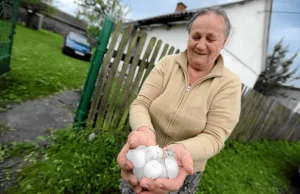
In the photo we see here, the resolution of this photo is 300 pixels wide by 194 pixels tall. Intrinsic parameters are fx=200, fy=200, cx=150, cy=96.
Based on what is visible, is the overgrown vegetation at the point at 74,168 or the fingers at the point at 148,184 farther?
the overgrown vegetation at the point at 74,168

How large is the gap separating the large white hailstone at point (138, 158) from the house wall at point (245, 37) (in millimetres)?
8795

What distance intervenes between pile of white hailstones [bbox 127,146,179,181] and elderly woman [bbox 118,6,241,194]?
9 centimetres

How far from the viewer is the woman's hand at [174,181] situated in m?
1.02

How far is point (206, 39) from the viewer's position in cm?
138

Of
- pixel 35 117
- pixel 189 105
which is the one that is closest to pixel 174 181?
pixel 189 105

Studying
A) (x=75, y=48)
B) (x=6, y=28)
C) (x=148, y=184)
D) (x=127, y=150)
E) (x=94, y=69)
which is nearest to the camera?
(x=148, y=184)

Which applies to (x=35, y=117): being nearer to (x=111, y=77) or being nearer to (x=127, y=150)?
(x=111, y=77)

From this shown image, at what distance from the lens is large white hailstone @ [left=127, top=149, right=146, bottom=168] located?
1.10 m

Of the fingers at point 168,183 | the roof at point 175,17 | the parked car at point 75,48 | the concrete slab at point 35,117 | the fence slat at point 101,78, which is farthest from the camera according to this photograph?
the parked car at point 75,48

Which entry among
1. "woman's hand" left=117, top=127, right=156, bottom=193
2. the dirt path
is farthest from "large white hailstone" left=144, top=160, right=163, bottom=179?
the dirt path

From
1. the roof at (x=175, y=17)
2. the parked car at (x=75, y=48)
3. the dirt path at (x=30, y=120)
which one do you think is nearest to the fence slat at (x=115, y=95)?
the dirt path at (x=30, y=120)

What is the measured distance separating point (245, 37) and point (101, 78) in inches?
422

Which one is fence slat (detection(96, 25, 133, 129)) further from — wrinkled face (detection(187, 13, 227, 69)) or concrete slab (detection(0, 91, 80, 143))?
wrinkled face (detection(187, 13, 227, 69))

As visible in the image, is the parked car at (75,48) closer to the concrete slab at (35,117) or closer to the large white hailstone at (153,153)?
the concrete slab at (35,117)
